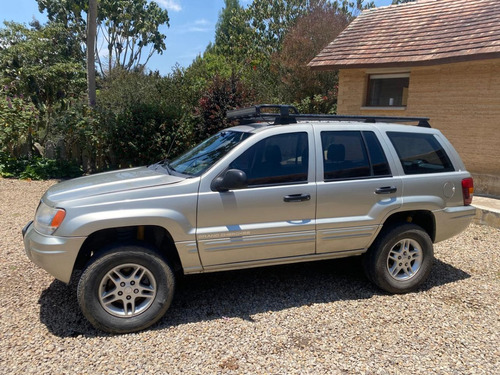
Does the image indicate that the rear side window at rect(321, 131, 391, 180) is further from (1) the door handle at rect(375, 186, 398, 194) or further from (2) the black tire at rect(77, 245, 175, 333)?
(2) the black tire at rect(77, 245, 175, 333)

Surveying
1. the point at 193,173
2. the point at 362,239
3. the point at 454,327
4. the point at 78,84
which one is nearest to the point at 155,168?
the point at 193,173

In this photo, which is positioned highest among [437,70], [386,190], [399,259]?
[437,70]

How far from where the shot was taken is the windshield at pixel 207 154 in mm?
3864

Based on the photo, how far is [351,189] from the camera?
4.01 m

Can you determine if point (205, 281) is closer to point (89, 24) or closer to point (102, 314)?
point (102, 314)

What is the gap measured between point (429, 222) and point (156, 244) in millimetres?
3099

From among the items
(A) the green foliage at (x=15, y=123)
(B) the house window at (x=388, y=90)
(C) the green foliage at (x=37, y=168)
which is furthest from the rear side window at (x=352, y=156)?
(A) the green foliage at (x=15, y=123)

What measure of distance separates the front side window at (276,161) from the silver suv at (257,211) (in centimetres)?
1

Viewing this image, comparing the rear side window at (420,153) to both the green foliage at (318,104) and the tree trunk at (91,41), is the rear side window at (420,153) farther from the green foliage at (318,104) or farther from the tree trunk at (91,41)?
the green foliage at (318,104)

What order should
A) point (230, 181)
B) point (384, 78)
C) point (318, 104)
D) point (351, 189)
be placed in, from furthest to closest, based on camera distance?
point (318, 104)
point (384, 78)
point (351, 189)
point (230, 181)

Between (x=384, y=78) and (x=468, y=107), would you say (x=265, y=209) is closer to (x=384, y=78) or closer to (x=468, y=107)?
(x=468, y=107)

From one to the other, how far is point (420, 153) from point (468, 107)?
215 inches

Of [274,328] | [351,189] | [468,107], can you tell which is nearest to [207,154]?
[351,189]

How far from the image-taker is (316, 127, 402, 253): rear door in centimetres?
396
